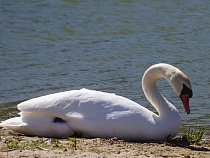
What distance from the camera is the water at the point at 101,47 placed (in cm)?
1165

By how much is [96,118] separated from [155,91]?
1.03m

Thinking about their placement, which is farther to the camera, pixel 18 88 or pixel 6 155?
pixel 18 88

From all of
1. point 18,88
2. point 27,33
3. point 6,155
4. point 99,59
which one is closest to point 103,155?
point 6,155

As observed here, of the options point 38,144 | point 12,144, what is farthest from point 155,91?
point 12,144

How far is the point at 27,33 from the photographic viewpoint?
1636cm

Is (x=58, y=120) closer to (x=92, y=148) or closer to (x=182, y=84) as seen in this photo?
(x=92, y=148)

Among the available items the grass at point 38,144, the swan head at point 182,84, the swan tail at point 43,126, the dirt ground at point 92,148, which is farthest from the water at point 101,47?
the grass at point 38,144

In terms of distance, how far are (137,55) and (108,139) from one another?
652cm

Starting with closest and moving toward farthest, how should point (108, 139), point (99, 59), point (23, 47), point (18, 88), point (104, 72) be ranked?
1. point (108, 139)
2. point (18, 88)
3. point (104, 72)
4. point (99, 59)
5. point (23, 47)

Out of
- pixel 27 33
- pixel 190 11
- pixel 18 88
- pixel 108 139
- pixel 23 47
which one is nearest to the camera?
pixel 108 139

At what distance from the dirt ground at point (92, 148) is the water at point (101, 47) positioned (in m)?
1.56

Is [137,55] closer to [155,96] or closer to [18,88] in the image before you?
[18,88]

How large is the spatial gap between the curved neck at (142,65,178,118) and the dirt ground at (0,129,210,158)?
1.23ft

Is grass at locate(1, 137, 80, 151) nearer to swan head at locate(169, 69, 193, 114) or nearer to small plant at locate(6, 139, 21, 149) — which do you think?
small plant at locate(6, 139, 21, 149)
